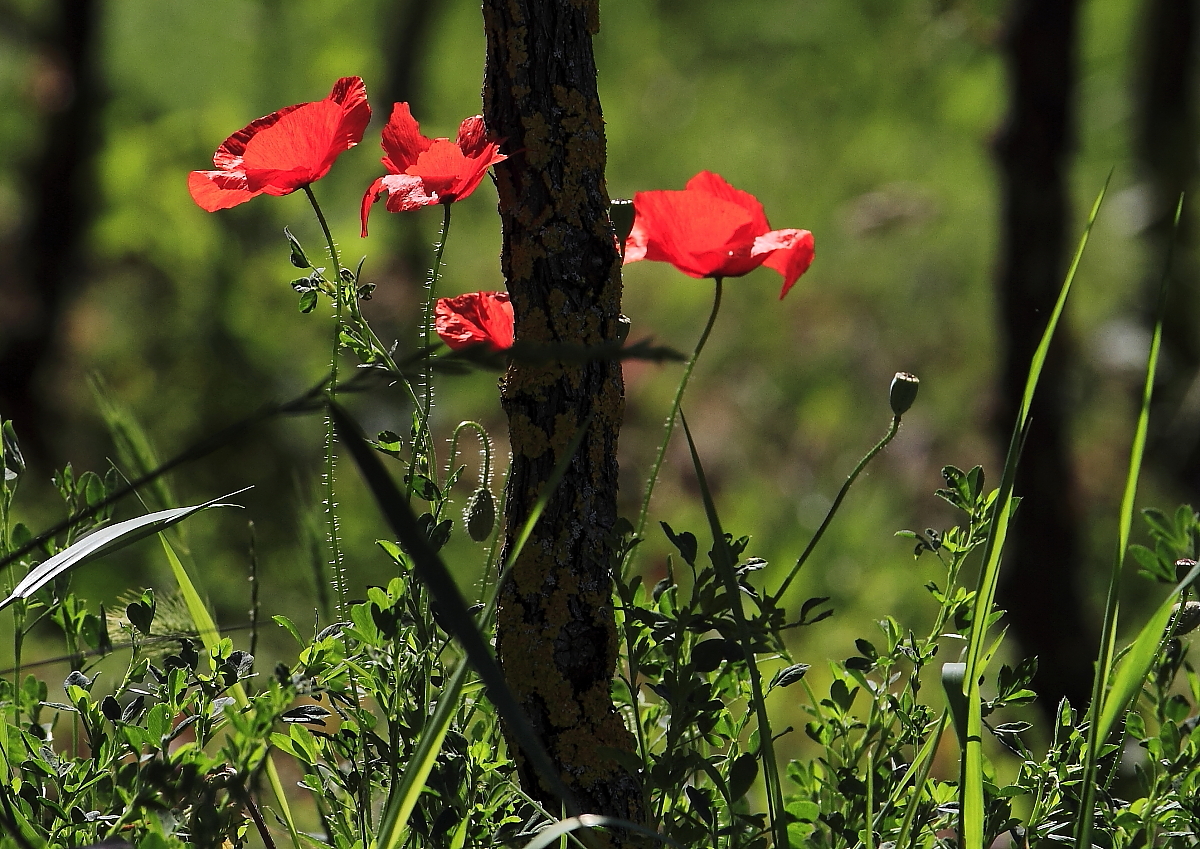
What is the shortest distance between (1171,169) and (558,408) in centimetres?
233

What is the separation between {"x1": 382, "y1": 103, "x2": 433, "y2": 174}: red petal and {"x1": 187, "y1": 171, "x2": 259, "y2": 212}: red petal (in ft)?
0.27

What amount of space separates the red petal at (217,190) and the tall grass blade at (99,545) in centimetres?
19

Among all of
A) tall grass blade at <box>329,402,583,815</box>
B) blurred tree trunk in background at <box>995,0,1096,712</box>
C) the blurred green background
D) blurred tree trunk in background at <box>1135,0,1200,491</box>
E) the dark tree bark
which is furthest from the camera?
the blurred green background

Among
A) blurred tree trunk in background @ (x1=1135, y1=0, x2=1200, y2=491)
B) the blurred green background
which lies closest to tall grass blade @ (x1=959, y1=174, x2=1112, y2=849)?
the blurred green background

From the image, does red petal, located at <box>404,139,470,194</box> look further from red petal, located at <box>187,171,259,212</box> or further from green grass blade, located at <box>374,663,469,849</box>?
green grass blade, located at <box>374,663,469,849</box>

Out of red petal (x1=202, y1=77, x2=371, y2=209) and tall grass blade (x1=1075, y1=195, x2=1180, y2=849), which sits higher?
red petal (x1=202, y1=77, x2=371, y2=209)

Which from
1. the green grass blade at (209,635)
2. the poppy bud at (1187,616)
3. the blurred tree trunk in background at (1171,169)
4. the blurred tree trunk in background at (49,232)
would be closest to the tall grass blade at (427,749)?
the green grass blade at (209,635)

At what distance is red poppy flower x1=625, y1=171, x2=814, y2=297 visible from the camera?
67 cm

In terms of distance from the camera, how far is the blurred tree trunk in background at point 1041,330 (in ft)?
5.64

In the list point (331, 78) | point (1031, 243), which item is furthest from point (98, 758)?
point (331, 78)

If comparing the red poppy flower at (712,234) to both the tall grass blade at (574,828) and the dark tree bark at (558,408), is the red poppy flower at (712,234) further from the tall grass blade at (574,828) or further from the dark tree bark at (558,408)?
the tall grass blade at (574,828)

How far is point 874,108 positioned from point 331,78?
2.31m

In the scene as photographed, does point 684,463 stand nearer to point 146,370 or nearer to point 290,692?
point 146,370

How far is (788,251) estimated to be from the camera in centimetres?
70
